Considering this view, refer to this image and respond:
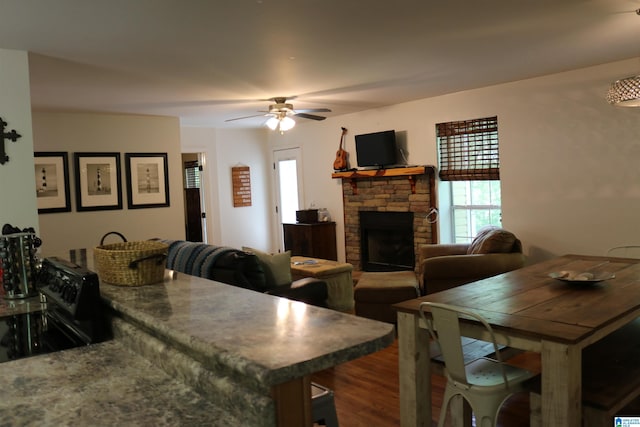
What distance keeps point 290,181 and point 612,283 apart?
6.02 metres

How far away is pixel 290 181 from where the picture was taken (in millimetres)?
8539

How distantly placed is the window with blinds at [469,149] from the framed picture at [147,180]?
3.46 m

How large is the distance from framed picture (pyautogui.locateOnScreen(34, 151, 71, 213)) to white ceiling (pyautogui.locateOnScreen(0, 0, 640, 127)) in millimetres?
657

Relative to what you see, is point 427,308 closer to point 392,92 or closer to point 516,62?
point 516,62

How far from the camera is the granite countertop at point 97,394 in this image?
3.52 ft

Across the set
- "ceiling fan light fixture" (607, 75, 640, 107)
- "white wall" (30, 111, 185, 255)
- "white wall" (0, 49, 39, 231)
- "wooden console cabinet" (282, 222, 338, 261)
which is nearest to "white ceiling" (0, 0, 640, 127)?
"white wall" (0, 49, 39, 231)

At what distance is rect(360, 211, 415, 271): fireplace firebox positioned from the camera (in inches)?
265

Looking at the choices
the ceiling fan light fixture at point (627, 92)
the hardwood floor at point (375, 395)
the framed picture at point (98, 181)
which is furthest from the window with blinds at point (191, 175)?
the ceiling fan light fixture at point (627, 92)

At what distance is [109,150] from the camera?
21.0 ft

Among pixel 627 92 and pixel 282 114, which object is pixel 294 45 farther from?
pixel 627 92

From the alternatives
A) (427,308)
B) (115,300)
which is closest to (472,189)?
(427,308)

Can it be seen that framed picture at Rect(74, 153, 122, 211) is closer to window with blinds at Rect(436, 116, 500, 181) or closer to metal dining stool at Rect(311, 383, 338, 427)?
window with blinds at Rect(436, 116, 500, 181)

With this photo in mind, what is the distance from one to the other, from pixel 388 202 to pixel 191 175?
4.00 m

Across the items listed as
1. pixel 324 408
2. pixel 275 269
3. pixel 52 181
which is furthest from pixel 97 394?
pixel 52 181
